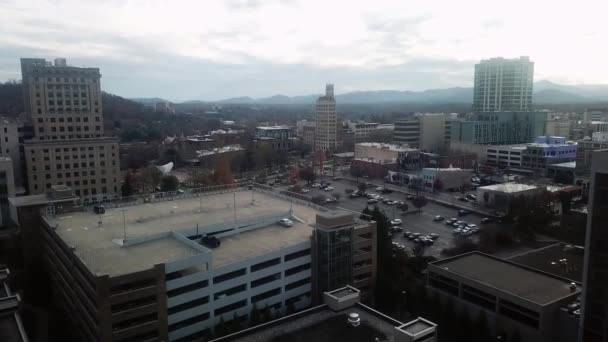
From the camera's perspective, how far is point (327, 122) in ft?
218

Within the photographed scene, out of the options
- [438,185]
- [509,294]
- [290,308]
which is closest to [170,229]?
[290,308]

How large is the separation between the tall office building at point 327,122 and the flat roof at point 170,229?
4221 centimetres

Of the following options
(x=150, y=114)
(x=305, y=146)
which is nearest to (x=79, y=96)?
(x=305, y=146)

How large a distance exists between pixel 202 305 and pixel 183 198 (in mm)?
10239

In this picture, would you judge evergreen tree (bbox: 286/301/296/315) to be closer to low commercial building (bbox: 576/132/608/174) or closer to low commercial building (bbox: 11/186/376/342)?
low commercial building (bbox: 11/186/376/342)

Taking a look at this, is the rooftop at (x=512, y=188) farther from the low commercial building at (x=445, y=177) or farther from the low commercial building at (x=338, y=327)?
the low commercial building at (x=338, y=327)

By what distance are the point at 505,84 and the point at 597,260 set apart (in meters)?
67.1

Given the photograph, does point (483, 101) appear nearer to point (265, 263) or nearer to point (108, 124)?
point (108, 124)

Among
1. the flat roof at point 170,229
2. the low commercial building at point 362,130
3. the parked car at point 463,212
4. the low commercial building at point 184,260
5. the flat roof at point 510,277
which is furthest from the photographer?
the low commercial building at point 362,130

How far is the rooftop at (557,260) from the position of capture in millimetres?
19191

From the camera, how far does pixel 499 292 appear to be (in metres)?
15.9

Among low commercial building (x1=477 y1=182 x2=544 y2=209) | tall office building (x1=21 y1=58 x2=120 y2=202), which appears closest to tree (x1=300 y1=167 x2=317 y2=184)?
low commercial building (x1=477 y1=182 x2=544 y2=209)

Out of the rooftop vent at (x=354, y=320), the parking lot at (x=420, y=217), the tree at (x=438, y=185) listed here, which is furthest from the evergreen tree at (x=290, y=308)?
the tree at (x=438, y=185)

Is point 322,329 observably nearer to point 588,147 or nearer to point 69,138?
point 69,138
